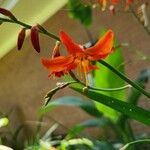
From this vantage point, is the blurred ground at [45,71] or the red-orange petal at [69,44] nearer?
the red-orange petal at [69,44]

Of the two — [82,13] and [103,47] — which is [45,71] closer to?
[82,13]

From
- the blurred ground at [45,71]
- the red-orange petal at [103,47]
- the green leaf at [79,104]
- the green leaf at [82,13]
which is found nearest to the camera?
the red-orange petal at [103,47]

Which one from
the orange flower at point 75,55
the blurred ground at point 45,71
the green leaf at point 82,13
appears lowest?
the blurred ground at point 45,71

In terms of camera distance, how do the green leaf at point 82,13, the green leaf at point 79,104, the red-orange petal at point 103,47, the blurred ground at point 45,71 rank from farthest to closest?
the blurred ground at point 45,71 → the green leaf at point 82,13 → the green leaf at point 79,104 → the red-orange petal at point 103,47

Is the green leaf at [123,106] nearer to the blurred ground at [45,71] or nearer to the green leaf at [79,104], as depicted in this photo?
the green leaf at [79,104]

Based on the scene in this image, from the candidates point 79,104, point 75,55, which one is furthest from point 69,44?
point 79,104

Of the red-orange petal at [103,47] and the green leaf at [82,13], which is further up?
the red-orange petal at [103,47]

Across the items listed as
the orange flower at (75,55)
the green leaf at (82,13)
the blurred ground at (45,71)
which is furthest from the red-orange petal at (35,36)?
the blurred ground at (45,71)
